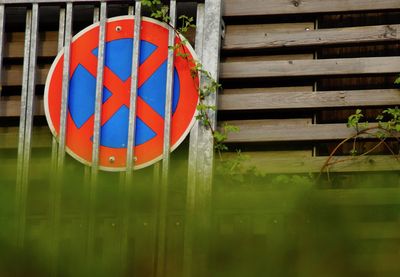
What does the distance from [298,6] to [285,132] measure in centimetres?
79

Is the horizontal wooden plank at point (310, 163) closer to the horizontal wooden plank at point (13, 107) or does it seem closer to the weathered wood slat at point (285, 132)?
the weathered wood slat at point (285, 132)

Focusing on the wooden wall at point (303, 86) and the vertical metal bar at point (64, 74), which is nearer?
the wooden wall at point (303, 86)

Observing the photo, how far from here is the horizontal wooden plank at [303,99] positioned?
548 centimetres

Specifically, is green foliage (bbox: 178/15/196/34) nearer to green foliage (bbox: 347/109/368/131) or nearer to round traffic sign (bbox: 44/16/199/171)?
round traffic sign (bbox: 44/16/199/171)

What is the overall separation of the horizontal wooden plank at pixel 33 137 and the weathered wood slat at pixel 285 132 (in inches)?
45.4

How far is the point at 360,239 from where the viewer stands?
3.37m

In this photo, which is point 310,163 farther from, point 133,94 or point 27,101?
point 27,101

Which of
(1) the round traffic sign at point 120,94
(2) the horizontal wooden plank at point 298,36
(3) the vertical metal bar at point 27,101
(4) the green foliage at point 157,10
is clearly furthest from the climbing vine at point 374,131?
(3) the vertical metal bar at point 27,101

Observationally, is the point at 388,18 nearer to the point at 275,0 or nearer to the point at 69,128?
the point at 275,0

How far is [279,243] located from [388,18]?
9.52ft

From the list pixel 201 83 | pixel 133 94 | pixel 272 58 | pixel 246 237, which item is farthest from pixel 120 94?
pixel 246 237

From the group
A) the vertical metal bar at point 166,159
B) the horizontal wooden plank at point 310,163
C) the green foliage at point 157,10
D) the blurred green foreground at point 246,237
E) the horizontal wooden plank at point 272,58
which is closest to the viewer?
the blurred green foreground at point 246,237

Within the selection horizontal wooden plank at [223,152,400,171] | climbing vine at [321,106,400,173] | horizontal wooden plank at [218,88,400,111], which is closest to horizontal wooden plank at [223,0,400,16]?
horizontal wooden plank at [218,88,400,111]

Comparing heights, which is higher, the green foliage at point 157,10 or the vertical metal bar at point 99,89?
the green foliage at point 157,10
